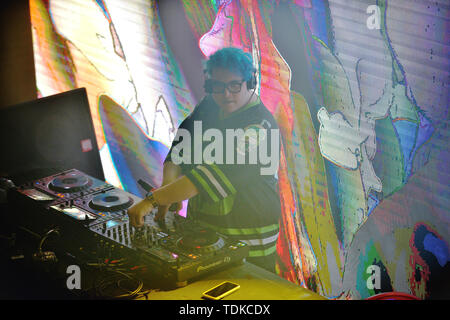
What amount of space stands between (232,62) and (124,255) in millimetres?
994

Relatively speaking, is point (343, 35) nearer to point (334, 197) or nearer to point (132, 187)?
point (334, 197)

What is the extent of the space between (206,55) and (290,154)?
2.34 ft

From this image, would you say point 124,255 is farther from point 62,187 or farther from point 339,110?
point 339,110

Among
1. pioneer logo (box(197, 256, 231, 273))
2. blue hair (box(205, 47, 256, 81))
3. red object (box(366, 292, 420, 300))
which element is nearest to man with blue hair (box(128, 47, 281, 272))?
blue hair (box(205, 47, 256, 81))

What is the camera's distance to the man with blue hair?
253 centimetres

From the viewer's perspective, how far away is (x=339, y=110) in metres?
2.64

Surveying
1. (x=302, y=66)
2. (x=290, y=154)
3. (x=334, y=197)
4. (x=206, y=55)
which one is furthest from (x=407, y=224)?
(x=206, y=55)

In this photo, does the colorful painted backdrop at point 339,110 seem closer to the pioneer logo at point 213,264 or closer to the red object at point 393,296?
the red object at point 393,296

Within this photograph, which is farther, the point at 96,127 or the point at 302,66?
the point at 96,127

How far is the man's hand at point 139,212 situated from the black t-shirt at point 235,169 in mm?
226

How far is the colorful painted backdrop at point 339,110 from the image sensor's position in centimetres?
236

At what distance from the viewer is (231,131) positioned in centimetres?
274

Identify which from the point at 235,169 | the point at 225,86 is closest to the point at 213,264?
the point at 235,169

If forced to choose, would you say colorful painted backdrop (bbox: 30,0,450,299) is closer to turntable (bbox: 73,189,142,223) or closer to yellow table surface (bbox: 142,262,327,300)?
yellow table surface (bbox: 142,262,327,300)
